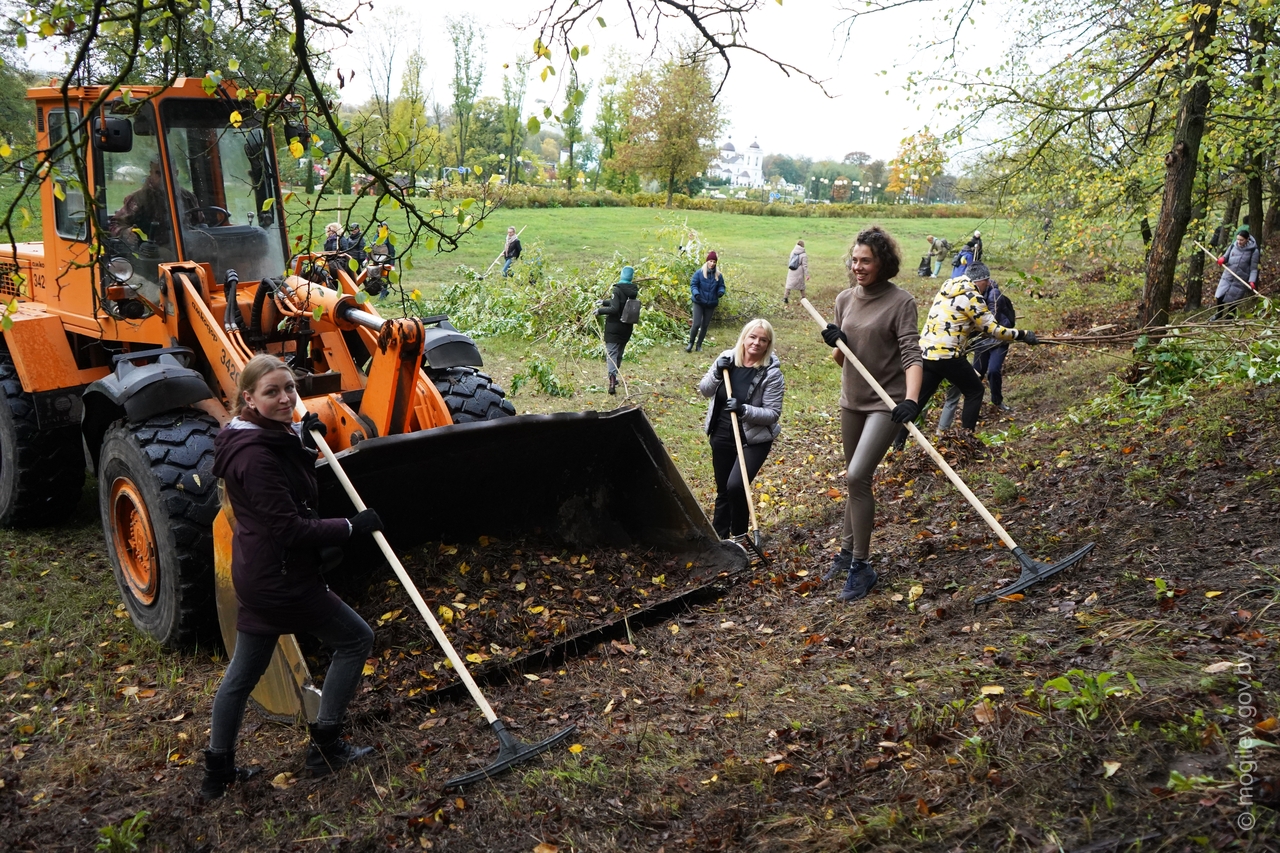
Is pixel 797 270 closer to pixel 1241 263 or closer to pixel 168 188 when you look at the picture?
pixel 1241 263

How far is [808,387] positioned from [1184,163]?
19.5 ft

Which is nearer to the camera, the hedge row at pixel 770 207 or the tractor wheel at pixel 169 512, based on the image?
the tractor wheel at pixel 169 512

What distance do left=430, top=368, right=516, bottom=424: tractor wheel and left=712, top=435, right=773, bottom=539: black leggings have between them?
154 centimetres

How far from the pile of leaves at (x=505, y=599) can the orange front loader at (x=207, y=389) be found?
0.18 metres

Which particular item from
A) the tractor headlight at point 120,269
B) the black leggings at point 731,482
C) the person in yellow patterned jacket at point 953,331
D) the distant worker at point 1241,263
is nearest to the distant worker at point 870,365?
the black leggings at point 731,482

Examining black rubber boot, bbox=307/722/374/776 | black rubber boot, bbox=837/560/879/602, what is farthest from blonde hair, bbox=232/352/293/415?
black rubber boot, bbox=837/560/879/602

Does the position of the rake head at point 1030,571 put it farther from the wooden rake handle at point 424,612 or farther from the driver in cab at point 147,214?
the driver in cab at point 147,214

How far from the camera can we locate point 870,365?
4988 mm

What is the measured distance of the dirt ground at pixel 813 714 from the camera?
2.99 meters

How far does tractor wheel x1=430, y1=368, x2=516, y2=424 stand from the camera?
604 centimetres

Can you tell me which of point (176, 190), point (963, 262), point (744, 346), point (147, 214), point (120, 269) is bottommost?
point (744, 346)

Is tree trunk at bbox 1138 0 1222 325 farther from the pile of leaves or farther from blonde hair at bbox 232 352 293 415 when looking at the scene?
blonde hair at bbox 232 352 293 415

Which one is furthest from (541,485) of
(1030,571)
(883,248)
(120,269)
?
(120,269)

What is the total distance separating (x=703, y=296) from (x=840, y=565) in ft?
34.9
